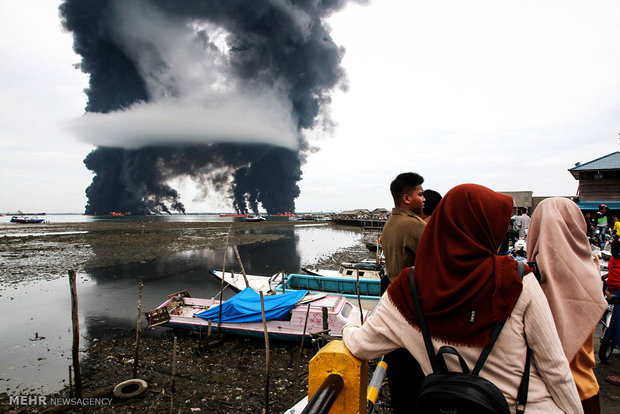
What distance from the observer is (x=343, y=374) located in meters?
1.69

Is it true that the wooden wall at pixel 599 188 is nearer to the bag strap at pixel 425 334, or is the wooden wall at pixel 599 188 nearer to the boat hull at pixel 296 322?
the boat hull at pixel 296 322

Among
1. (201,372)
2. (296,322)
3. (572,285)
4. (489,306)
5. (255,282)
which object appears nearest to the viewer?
(489,306)

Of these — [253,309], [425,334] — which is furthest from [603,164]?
[425,334]

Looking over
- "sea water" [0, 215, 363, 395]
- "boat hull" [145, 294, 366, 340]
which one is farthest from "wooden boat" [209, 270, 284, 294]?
"boat hull" [145, 294, 366, 340]

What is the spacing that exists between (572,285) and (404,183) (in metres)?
1.90

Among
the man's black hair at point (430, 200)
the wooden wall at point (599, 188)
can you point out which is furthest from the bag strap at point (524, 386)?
the wooden wall at point (599, 188)

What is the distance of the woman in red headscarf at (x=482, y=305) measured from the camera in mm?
1290

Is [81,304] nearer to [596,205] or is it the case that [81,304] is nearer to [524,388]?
[524,388]

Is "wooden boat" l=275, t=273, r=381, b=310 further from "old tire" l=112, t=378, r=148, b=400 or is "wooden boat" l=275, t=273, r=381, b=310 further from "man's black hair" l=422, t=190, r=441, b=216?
"man's black hair" l=422, t=190, r=441, b=216

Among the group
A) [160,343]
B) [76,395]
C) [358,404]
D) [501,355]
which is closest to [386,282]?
[358,404]

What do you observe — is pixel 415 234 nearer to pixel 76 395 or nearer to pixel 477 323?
pixel 477 323

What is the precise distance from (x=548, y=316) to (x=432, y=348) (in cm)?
50

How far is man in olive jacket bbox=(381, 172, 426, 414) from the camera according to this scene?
237cm

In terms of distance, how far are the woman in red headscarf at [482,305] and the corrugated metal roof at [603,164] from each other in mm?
25235
